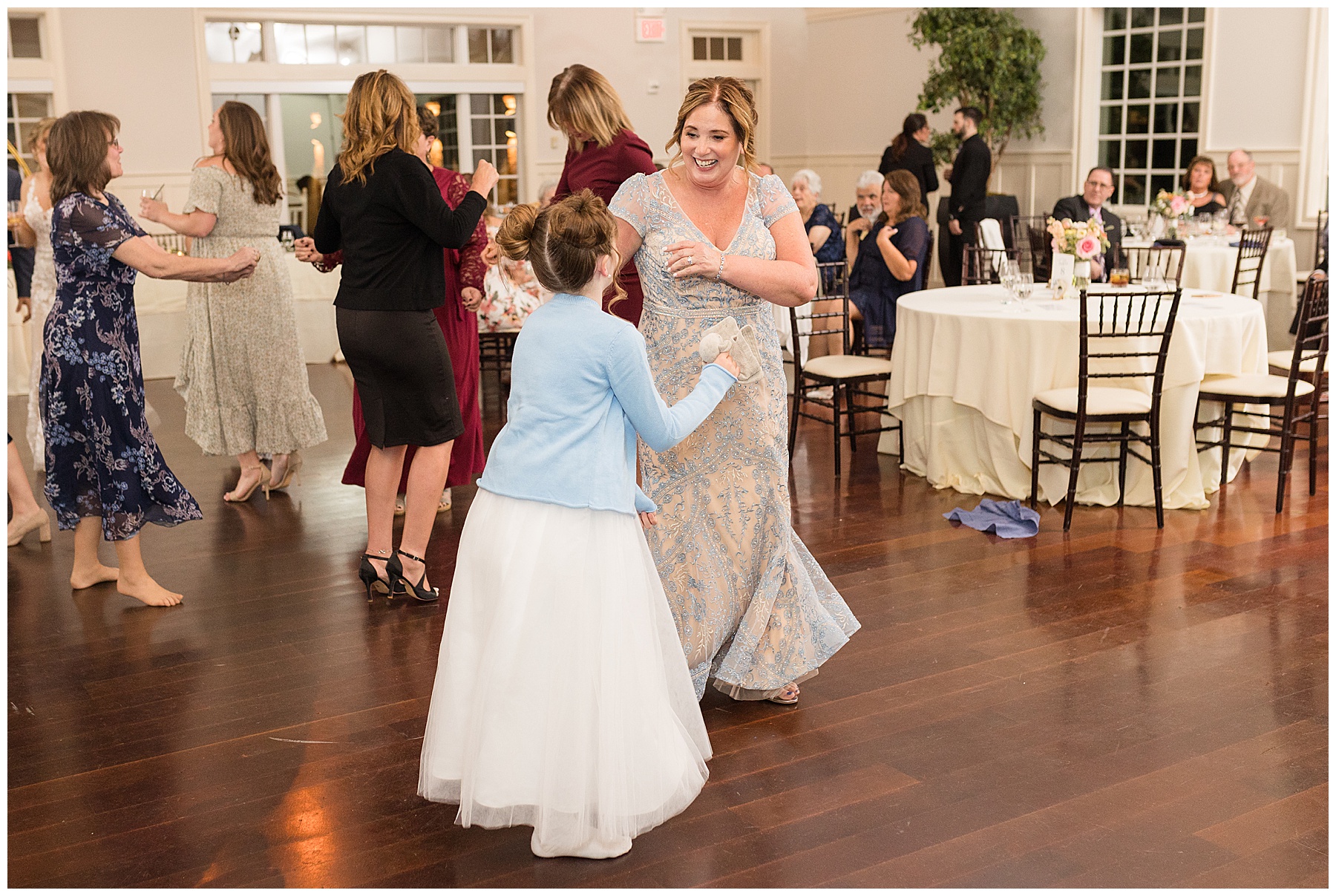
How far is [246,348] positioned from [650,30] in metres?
9.14

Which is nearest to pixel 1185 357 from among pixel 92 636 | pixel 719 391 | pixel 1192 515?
pixel 1192 515

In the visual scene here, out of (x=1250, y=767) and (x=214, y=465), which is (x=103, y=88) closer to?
(x=214, y=465)

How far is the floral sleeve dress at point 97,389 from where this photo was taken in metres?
3.85

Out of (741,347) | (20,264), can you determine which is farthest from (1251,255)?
(20,264)

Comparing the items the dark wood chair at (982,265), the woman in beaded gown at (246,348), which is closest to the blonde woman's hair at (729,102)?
the woman in beaded gown at (246,348)

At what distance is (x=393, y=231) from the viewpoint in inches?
152

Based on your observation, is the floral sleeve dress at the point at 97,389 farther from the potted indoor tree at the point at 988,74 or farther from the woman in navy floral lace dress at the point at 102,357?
the potted indoor tree at the point at 988,74

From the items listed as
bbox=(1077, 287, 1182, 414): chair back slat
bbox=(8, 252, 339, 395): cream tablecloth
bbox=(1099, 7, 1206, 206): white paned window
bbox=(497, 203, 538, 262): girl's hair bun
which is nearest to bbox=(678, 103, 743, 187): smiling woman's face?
bbox=(497, 203, 538, 262): girl's hair bun

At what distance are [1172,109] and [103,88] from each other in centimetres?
966

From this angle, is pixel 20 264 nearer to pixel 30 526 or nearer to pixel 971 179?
pixel 30 526

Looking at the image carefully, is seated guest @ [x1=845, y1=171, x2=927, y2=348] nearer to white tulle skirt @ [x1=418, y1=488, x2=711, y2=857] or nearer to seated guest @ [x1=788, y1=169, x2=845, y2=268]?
seated guest @ [x1=788, y1=169, x2=845, y2=268]

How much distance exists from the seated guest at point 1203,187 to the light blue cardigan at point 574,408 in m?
8.48

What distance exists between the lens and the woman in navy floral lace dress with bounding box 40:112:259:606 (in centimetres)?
381

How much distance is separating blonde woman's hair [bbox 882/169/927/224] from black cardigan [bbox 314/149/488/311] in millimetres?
3389
